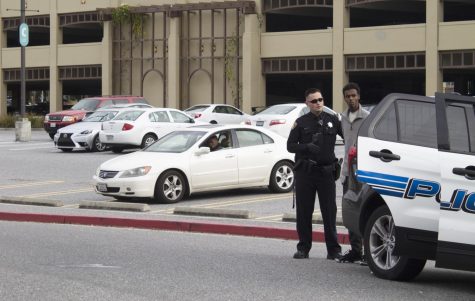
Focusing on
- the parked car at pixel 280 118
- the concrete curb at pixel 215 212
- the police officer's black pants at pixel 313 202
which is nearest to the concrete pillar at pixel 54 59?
the parked car at pixel 280 118

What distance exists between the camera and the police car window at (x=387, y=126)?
9.17m

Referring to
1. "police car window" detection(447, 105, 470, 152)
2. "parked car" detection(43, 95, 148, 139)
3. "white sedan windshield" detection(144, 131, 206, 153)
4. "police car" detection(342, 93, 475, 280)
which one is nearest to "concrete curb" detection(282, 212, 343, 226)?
"white sedan windshield" detection(144, 131, 206, 153)

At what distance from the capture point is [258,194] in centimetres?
1889

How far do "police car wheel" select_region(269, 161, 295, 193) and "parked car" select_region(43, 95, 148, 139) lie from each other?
63.7 feet

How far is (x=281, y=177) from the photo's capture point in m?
18.9

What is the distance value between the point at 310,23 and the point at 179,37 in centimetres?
763

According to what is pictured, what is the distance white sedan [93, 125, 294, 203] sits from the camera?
1712cm

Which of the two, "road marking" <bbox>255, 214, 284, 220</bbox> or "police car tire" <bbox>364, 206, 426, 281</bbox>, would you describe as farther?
"road marking" <bbox>255, 214, 284, 220</bbox>

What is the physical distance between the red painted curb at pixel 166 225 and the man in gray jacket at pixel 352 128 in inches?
83.9

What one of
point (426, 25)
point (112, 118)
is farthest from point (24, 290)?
point (426, 25)

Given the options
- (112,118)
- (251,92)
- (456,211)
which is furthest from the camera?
(251,92)

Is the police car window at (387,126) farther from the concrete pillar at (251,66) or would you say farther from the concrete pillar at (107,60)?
the concrete pillar at (107,60)

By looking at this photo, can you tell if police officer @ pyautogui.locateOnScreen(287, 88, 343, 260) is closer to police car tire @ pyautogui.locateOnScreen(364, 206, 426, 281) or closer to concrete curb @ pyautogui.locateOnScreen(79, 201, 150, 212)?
police car tire @ pyautogui.locateOnScreen(364, 206, 426, 281)

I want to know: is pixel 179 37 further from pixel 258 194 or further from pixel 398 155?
pixel 398 155
